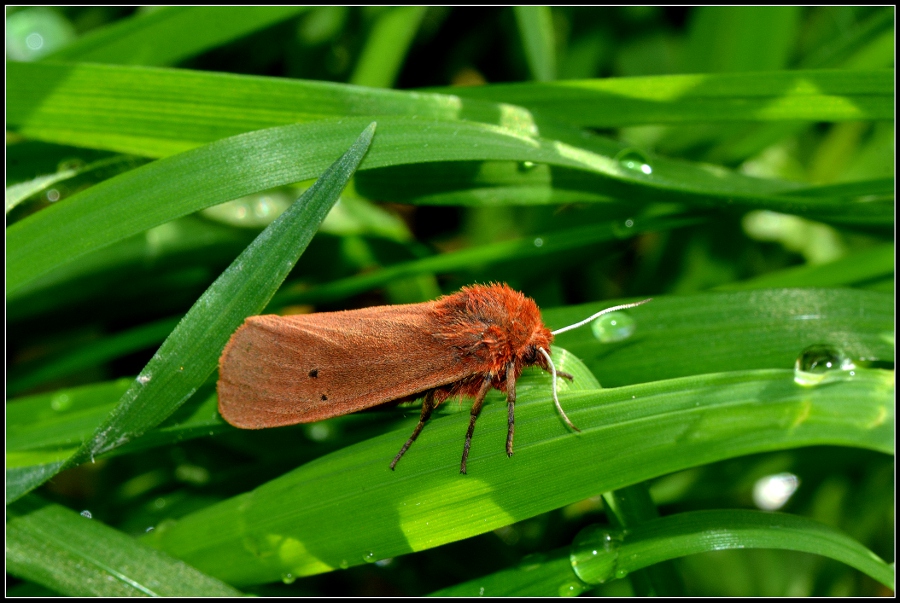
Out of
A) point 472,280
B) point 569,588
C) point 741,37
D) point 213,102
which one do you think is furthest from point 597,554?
Answer: point 741,37

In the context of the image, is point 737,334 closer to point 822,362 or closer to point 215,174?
point 822,362

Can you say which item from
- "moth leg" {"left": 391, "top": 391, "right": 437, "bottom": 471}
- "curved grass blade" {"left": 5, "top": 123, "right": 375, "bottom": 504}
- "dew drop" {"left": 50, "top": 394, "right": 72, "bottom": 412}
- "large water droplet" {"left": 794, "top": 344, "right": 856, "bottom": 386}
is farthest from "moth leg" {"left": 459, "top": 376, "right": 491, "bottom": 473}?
"dew drop" {"left": 50, "top": 394, "right": 72, "bottom": 412}

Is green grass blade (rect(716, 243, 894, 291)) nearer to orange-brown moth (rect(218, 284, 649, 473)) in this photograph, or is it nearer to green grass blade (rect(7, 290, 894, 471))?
green grass blade (rect(7, 290, 894, 471))

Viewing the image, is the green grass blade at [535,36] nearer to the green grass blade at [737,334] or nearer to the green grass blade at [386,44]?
the green grass blade at [386,44]

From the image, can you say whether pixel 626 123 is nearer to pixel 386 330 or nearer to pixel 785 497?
pixel 386 330

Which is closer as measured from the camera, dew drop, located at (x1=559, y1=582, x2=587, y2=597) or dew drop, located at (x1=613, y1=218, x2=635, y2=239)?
dew drop, located at (x1=559, y1=582, x2=587, y2=597)

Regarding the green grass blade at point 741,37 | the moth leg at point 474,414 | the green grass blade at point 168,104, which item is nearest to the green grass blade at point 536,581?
the moth leg at point 474,414
